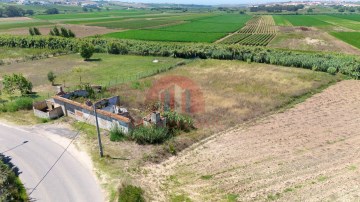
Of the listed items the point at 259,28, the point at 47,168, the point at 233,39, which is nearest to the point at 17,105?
the point at 47,168

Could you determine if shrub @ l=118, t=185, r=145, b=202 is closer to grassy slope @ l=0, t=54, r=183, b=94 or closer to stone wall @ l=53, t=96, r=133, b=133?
stone wall @ l=53, t=96, r=133, b=133

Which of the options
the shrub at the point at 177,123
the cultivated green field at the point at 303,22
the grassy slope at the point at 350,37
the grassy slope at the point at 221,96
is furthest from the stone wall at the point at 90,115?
the cultivated green field at the point at 303,22

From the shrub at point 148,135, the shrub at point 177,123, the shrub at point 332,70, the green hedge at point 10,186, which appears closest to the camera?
the green hedge at point 10,186

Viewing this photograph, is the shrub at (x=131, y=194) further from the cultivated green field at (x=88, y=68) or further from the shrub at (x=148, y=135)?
the cultivated green field at (x=88, y=68)

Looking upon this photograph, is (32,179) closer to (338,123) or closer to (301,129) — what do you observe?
(301,129)

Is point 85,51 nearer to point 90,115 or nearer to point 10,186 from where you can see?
point 90,115

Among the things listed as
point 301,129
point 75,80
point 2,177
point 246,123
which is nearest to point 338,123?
point 301,129
